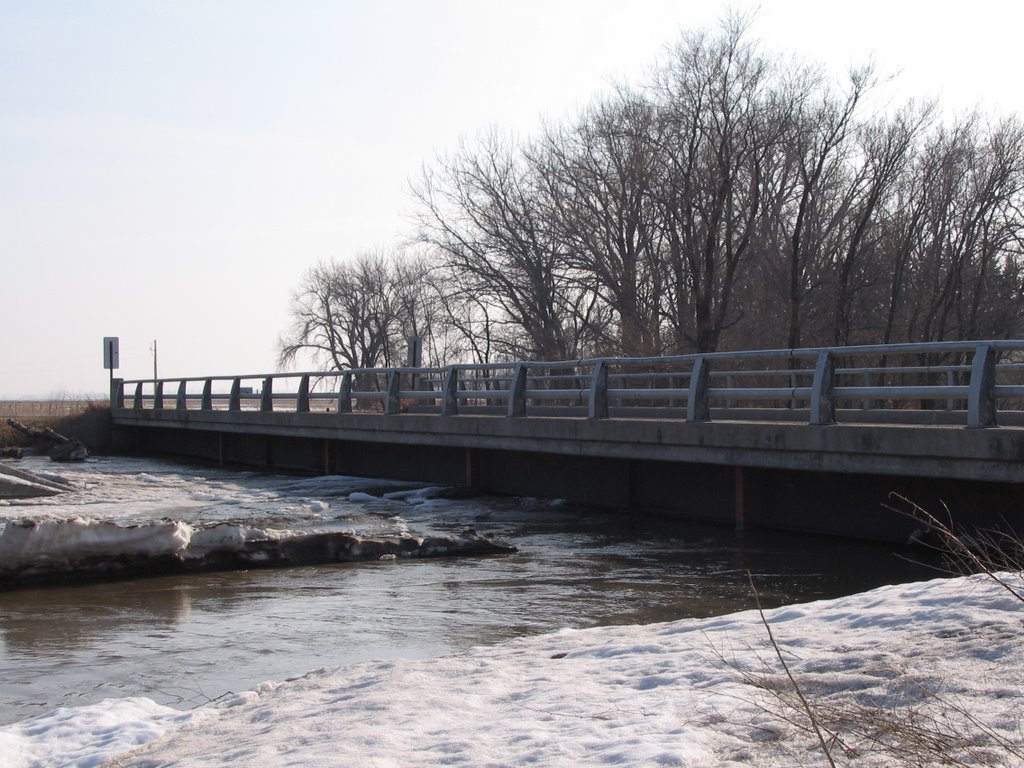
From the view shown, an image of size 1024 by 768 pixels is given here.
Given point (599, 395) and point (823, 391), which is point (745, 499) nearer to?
point (823, 391)

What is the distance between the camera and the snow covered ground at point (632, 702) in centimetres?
438

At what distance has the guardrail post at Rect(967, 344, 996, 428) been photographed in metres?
10.2

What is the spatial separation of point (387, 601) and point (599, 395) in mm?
6646

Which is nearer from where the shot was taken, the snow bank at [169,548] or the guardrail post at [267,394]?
the snow bank at [169,548]

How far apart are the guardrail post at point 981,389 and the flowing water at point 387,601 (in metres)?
1.55

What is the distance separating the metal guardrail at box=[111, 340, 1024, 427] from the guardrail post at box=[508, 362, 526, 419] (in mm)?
16

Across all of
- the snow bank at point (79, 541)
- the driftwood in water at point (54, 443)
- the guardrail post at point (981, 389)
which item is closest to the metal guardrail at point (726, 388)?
the guardrail post at point (981, 389)

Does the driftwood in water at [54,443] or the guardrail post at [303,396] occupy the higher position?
the guardrail post at [303,396]

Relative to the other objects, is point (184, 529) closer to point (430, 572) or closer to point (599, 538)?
point (430, 572)

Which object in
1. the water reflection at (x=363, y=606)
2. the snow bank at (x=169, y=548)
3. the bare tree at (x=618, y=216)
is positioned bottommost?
the water reflection at (x=363, y=606)

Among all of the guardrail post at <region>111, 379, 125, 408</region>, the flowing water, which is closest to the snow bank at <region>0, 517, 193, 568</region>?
the flowing water

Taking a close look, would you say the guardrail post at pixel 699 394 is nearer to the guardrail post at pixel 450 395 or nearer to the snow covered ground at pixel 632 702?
the guardrail post at pixel 450 395

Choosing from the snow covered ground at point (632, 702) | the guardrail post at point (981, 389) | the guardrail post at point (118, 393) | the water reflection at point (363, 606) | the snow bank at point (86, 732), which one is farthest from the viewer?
the guardrail post at point (118, 393)

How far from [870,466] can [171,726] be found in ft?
25.2
